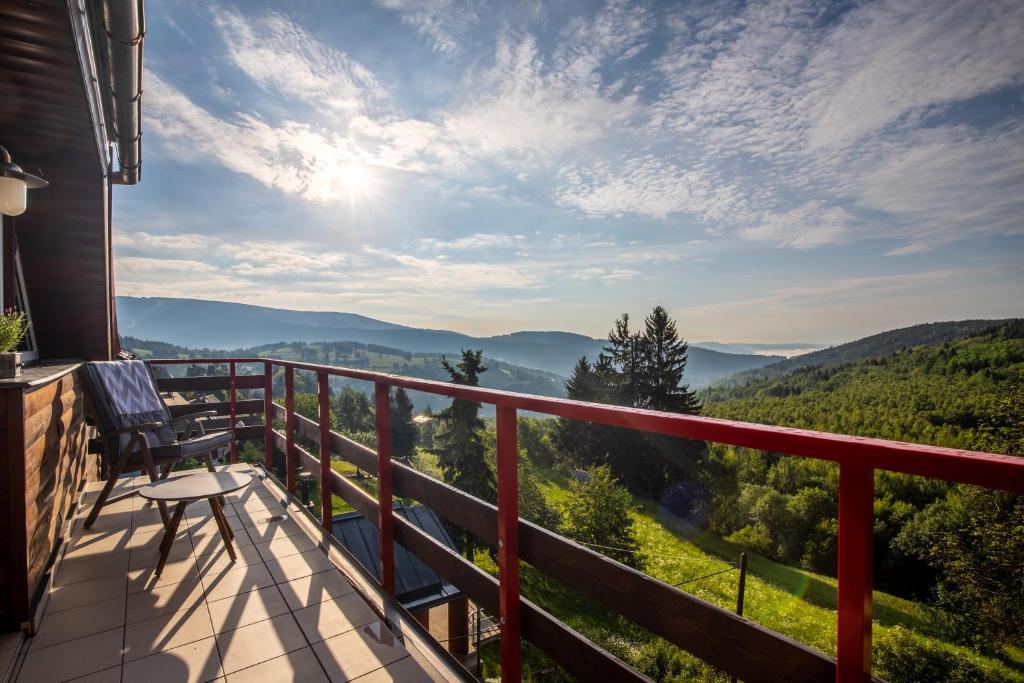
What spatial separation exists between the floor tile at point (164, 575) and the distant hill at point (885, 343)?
299 feet

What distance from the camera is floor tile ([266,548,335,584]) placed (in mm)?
2762

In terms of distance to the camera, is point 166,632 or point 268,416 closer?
point 166,632

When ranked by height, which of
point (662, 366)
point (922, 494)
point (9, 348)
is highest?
point (9, 348)

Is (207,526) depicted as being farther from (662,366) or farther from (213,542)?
(662,366)

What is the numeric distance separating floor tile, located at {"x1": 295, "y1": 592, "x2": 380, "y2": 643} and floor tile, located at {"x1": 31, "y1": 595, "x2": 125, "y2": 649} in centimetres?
86

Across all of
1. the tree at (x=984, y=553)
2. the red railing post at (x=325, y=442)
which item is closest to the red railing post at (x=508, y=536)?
the red railing post at (x=325, y=442)

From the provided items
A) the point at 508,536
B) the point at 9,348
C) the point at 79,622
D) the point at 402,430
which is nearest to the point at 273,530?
the point at 79,622

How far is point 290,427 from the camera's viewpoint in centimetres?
399

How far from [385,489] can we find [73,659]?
4.58 feet

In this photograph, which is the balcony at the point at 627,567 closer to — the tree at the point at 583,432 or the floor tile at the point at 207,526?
the floor tile at the point at 207,526

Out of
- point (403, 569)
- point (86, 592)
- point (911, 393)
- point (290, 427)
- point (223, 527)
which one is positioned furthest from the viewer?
point (911, 393)

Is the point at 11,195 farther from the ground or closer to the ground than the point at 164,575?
farther from the ground

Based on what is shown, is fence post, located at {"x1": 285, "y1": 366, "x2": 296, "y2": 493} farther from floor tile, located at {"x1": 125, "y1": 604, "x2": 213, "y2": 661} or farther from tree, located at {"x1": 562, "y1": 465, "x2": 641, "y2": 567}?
tree, located at {"x1": 562, "y1": 465, "x2": 641, "y2": 567}

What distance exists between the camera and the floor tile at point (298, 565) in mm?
2762
